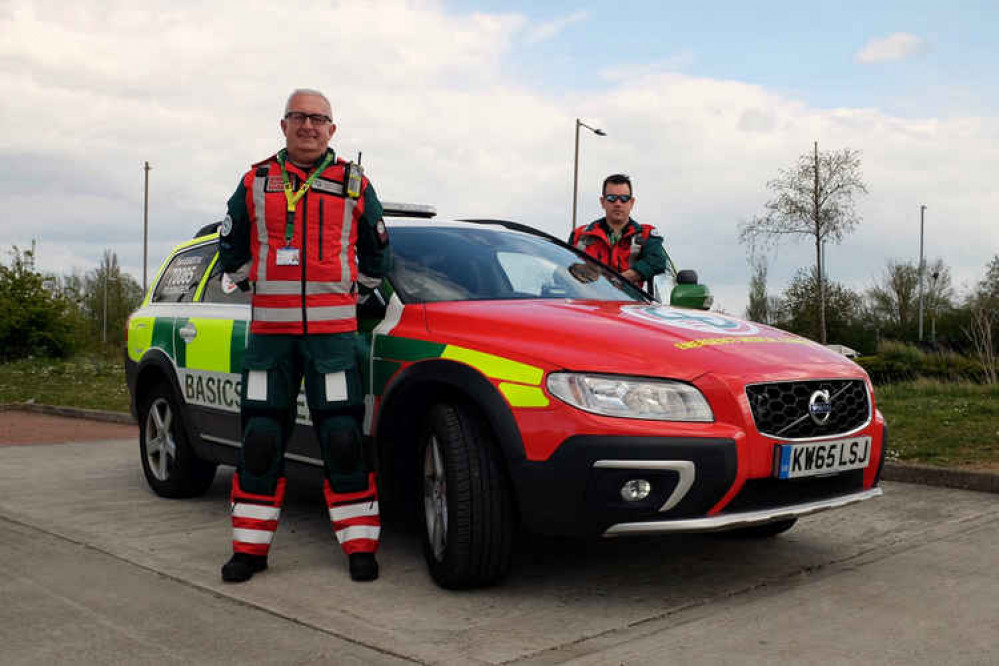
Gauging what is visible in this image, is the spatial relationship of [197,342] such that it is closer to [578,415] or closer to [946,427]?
[578,415]

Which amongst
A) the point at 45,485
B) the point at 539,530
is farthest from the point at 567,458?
the point at 45,485

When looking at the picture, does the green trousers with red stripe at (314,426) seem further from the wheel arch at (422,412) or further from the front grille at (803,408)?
the front grille at (803,408)

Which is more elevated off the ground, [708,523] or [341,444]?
[341,444]

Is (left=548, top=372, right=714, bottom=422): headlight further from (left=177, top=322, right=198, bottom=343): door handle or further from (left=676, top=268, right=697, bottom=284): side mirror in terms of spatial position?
(left=177, top=322, right=198, bottom=343): door handle

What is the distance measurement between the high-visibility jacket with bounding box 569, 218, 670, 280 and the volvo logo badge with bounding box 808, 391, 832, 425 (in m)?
2.60

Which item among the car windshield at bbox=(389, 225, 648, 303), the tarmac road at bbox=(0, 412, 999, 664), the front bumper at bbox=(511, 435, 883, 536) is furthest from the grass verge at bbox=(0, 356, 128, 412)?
the front bumper at bbox=(511, 435, 883, 536)

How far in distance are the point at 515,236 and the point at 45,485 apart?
3700 mm

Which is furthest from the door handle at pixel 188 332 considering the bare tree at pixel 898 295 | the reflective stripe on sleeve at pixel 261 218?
the bare tree at pixel 898 295

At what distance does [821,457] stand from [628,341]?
0.84 m

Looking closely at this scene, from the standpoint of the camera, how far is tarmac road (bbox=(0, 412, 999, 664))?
332 cm

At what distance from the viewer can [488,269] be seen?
488 centimetres

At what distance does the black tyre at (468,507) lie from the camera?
3.83 metres

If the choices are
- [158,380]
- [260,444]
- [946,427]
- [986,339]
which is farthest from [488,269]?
[986,339]

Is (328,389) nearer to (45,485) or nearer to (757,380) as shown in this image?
(757,380)
